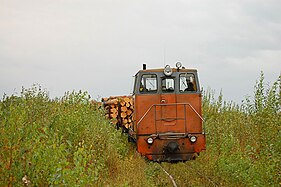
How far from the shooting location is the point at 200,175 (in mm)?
12695

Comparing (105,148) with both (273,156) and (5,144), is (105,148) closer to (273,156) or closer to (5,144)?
(273,156)

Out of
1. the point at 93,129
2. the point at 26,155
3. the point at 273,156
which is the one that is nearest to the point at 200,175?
the point at 93,129

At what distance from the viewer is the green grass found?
6.52 m

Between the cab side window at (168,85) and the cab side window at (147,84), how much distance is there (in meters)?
0.29

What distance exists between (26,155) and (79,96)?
25.8 feet

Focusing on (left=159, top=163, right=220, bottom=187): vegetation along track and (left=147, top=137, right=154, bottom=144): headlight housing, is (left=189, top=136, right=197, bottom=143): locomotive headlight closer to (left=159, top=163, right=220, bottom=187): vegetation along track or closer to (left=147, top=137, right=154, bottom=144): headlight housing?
(left=159, top=163, right=220, bottom=187): vegetation along track

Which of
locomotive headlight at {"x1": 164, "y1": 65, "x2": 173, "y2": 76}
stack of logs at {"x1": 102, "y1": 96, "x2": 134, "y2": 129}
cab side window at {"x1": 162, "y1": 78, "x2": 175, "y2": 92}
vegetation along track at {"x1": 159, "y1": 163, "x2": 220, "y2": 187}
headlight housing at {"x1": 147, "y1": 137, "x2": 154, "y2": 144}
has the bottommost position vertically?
vegetation along track at {"x1": 159, "y1": 163, "x2": 220, "y2": 187}

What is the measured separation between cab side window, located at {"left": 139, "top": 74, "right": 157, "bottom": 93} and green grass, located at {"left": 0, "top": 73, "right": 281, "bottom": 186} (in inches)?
69.3

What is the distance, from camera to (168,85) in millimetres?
14141

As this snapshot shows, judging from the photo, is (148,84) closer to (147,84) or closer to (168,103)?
(147,84)

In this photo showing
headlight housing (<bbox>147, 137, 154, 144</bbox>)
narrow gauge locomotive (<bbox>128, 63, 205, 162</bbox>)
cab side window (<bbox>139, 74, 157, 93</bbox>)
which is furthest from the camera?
cab side window (<bbox>139, 74, 157, 93</bbox>)

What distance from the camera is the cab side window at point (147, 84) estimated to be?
14055 millimetres

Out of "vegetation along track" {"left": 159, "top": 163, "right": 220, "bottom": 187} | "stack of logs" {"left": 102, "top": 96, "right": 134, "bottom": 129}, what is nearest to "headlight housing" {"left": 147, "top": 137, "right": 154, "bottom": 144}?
"vegetation along track" {"left": 159, "top": 163, "right": 220, "bottom": 187}

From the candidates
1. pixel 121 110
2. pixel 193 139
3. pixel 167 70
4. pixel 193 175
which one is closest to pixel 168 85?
pixel 167 70
